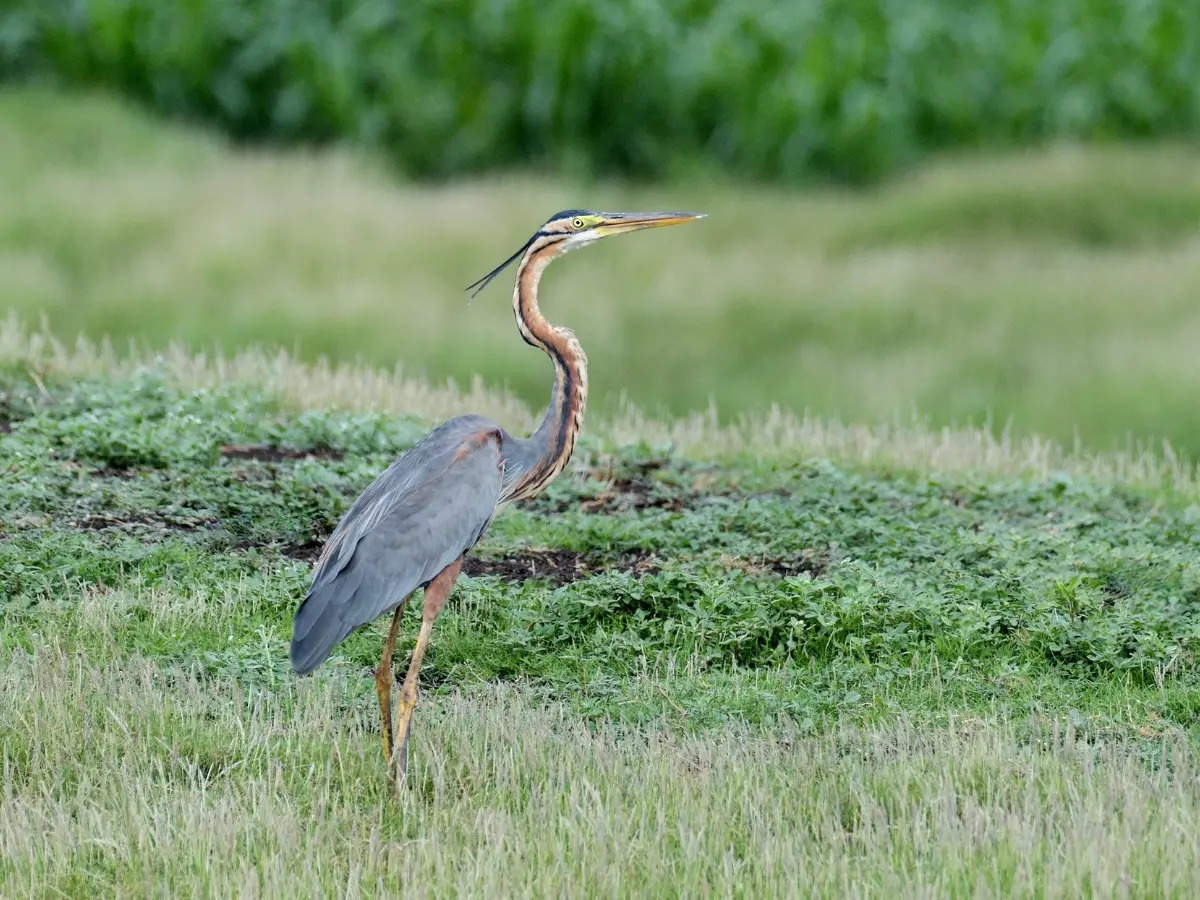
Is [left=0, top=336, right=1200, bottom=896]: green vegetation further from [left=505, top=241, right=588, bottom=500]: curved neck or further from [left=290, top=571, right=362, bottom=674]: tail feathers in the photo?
[left=505, top=241, right=588, bottom=500]: curved neck

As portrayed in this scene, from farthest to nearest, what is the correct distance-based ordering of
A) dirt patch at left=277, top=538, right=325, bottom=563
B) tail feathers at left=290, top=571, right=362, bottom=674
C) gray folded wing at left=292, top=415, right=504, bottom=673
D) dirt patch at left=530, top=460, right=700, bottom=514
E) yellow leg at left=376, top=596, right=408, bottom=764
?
dirt patch at left=530, top=460, right=700, bottom=514 → dirt patch at left=277, top=538, right=325, bottom=563 → yellow leg at left=376, top=596, right=408, bottom=764 → gray folded wing at left=292, top=415, right=504, bottom=673 → tail feathers at left=290, top=571, right=362, bottom=674

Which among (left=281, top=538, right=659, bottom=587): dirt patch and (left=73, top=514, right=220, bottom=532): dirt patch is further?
(left=73, top=514, right=220, bottom=532): dirt patch

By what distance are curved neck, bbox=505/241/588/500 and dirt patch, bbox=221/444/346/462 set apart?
183 inches

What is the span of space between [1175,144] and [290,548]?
1703 centimetres

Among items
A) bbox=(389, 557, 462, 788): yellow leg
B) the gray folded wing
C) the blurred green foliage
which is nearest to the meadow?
bbox=(389, 557, 462, 788): yellow leg

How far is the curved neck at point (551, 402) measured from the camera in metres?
7.45

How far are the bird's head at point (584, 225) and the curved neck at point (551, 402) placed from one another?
0.52ft

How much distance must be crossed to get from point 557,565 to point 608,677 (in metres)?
1.85

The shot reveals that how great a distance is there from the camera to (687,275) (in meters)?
19.4

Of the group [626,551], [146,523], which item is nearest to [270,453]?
[146,523]

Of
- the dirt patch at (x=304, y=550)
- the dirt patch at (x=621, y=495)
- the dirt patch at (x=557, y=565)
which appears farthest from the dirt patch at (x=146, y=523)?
the dirt patch at (x=621, y=495)

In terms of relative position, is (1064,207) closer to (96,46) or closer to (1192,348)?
(1192,348)

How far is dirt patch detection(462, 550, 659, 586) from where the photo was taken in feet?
32.4

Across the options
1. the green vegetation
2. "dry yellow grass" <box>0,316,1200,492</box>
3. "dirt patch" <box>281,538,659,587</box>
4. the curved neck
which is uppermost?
the curved neck
